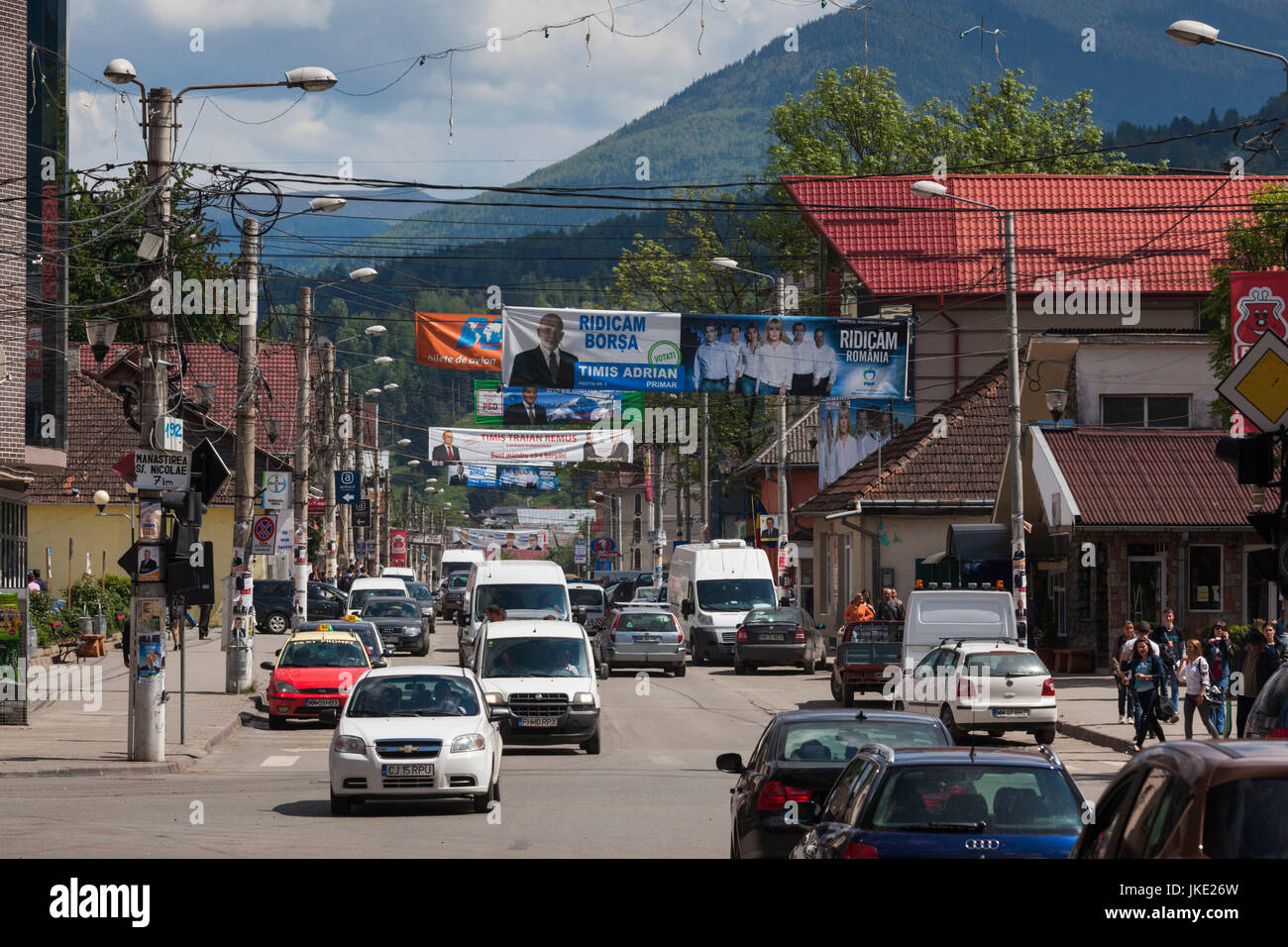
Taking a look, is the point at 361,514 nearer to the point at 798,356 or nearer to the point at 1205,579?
the point at 798,356

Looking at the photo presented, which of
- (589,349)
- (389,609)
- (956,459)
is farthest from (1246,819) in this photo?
(956,459)

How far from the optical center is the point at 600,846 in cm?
1373

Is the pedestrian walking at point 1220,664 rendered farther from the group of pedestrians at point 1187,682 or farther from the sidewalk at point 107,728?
the sidewalk at point 107,728

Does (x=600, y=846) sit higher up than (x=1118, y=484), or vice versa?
(x=1118, y=484)

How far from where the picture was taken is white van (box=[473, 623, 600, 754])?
899 inches

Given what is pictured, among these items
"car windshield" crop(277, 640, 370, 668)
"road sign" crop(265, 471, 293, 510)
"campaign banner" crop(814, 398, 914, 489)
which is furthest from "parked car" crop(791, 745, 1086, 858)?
"campaign banner" crop(814, 398, 914, 489)

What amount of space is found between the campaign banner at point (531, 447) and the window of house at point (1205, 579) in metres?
28.8

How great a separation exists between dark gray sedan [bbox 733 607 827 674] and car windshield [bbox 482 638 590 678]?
621 inches

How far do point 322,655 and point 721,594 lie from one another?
1727cm

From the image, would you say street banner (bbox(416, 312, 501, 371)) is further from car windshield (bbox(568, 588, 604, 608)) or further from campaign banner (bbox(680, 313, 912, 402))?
car windshield (bbox(568, 588, 604, 608))

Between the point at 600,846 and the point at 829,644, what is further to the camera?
the point at 829,644
